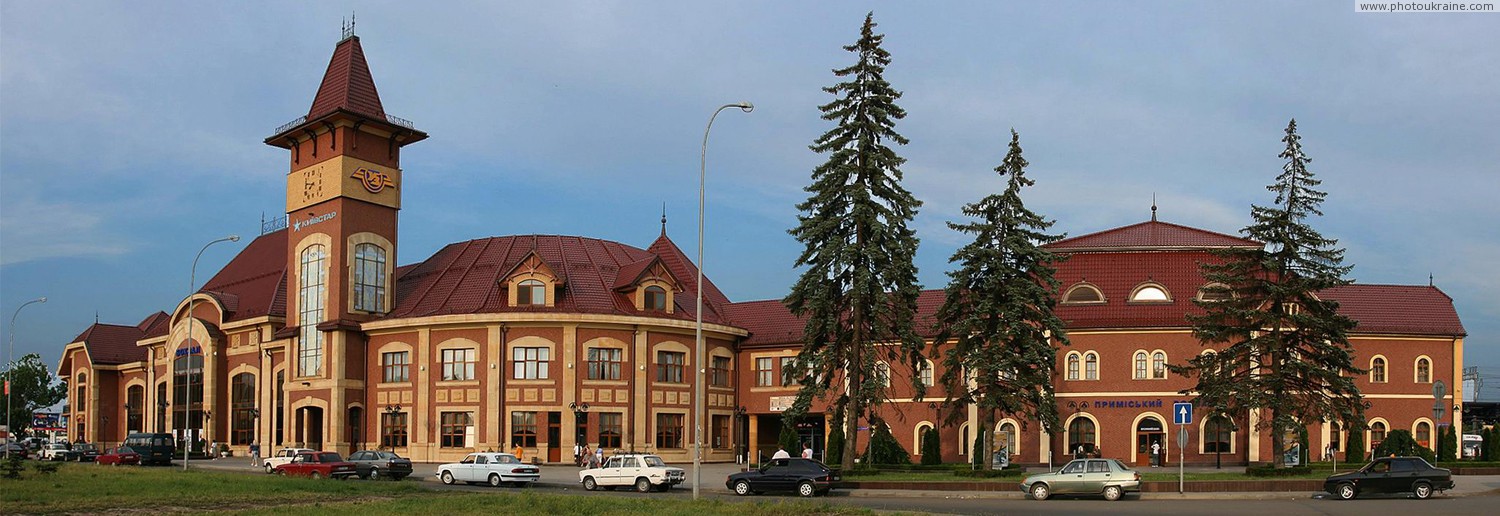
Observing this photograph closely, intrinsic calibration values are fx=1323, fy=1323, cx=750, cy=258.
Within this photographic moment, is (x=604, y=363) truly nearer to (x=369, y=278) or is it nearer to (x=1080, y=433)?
(x=369, y=278)

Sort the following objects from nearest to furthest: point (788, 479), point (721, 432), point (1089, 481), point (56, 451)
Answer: point (1089, 481)
point (788, 479)
point (721, 432)
point (56, 451)

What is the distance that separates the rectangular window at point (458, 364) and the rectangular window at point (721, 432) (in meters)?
12.6

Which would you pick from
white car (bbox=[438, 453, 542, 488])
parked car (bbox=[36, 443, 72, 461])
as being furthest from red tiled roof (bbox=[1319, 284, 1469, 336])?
parked car (bbox=[36, 443, 72, 461])

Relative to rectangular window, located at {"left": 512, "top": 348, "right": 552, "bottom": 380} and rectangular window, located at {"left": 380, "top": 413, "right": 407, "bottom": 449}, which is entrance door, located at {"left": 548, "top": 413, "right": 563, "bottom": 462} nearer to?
rectangular window, located at {"left": 512, "top": 348, "right": 552, "bottom": 380}

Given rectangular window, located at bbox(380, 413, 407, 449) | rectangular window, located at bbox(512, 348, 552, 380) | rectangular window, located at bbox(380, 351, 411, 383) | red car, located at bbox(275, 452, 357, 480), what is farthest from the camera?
rectangular window, located at bbox(380, 351, 411, 383)

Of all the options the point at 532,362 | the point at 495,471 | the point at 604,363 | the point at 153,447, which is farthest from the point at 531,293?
the point at 153,447

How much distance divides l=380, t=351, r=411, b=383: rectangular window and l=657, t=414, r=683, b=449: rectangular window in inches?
487

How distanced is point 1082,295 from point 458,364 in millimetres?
28972

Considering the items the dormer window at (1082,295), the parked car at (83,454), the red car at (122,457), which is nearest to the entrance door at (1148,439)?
the dormer window at (1082,295)

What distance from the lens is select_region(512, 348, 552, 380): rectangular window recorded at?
6084 centimetres

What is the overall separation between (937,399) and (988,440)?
617 inches

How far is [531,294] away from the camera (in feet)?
202

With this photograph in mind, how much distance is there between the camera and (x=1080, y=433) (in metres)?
59.2

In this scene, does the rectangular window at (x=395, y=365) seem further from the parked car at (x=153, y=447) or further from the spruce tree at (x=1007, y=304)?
the spruce tree at (x=1007, y=304)
